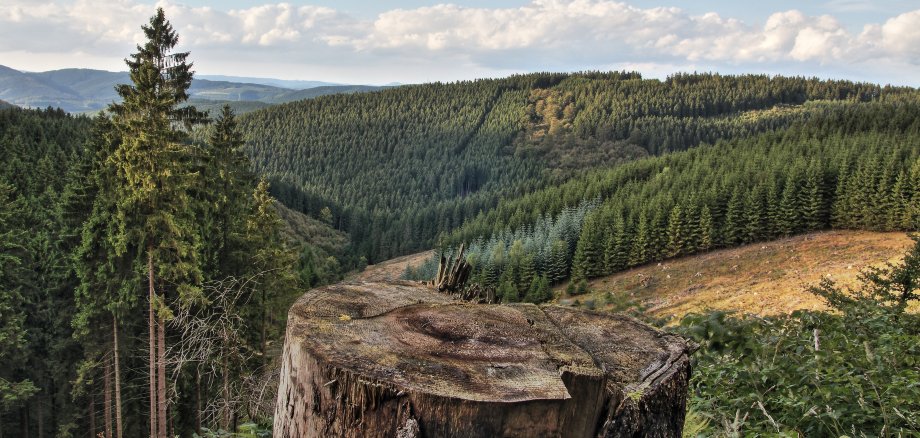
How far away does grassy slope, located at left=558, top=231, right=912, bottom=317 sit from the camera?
35469mm

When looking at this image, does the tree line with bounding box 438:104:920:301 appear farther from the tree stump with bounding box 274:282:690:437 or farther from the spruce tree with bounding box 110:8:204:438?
the tree stump with bounding box 274:282:690:437

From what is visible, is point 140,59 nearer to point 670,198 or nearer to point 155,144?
point 155,144

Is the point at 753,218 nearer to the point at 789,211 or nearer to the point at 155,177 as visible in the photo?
the point at 789,211

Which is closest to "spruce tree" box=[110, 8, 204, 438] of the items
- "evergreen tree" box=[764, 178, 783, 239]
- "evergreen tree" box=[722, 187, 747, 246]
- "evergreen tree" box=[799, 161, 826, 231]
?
"evergreen tree" box=[722, 187, 747, 246]

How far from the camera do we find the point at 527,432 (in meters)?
2.49

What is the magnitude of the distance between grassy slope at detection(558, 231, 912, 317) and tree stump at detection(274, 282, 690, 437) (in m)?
30.5

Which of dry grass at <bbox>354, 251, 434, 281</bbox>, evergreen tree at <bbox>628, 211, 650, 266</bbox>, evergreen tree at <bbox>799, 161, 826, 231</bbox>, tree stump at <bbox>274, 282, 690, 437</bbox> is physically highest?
tree stump at <bbox>274, 282, 690, 437</bbox>

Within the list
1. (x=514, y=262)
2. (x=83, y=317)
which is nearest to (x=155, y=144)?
(x=83, y=317)

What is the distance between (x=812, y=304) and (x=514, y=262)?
31706 mm

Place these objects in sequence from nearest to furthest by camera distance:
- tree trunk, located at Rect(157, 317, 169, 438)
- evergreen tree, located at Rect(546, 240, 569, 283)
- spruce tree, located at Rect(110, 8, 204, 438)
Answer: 1. tree trunk, located at Rect(157, 317, 169, 438)
2. spruce tree, located at Rect(110, 8, 204, 438)
3. evergreen tree, located at Rect(546, 240, 569, 283)

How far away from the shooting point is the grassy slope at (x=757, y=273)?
116 ft

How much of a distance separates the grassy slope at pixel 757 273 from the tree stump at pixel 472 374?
100.0ft

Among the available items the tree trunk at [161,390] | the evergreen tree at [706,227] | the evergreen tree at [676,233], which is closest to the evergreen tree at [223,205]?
the tree trunk at [161,390]

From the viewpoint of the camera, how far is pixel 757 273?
43875 millimetres
